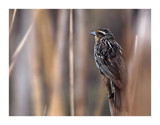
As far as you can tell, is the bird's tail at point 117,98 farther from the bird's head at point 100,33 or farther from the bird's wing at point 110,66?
the bird's head at point 100,33

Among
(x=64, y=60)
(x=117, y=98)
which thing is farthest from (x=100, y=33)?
(x=117, y=98)

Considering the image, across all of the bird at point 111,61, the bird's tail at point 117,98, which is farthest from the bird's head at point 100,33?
the bird's tail at point 117,98

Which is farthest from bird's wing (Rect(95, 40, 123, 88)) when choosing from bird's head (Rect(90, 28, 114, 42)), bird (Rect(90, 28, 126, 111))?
bird's head (Rect(90, 28, 114, 42))

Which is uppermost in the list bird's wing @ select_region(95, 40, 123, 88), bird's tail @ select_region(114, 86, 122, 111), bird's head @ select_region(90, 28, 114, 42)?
bird's head @ select_region(90, 28, 114, 42)

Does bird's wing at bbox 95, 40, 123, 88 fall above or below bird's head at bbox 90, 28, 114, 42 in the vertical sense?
below

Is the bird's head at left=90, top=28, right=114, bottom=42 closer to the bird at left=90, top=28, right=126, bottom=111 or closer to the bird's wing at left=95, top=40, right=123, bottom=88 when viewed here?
the bird at left=90, top=28, right=126, bottom=111
